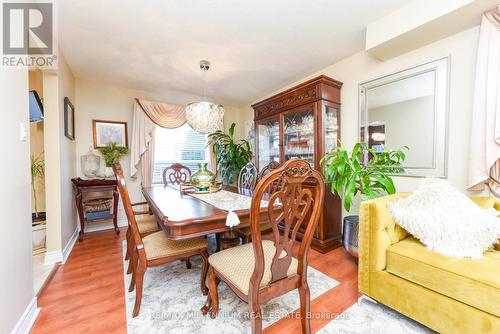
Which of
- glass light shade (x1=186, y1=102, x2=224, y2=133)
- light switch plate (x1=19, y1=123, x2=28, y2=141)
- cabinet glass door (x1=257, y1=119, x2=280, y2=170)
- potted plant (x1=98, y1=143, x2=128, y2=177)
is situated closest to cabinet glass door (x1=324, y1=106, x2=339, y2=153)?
cabinet glass door (x1=257, y1=119, x2=280, y2=170)

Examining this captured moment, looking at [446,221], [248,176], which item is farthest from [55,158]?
[446,221]

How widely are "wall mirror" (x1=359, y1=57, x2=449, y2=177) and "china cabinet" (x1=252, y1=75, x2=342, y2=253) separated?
36 cm

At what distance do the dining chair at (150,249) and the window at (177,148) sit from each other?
7.91ft

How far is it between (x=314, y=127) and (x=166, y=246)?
204 centimetres

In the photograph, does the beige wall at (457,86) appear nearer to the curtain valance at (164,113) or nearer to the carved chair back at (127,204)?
the carved chair back at (127,204)

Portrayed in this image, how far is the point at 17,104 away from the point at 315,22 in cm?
236

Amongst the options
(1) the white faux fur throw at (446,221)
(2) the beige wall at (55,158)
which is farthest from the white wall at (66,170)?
(1) the white faux fur throw at (446,221)

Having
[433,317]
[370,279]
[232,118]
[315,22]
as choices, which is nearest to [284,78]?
[315,22]

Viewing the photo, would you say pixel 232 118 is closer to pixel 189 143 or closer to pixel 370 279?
pixel 189 143

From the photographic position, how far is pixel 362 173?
2.00 meters

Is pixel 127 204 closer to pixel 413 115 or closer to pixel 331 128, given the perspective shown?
pixel 331 128

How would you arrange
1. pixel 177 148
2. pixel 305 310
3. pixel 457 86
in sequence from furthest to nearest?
pixel 177 148, pixel 457 86, pixel 305 310

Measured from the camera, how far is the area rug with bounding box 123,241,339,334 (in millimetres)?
1360

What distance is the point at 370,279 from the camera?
1.52m
